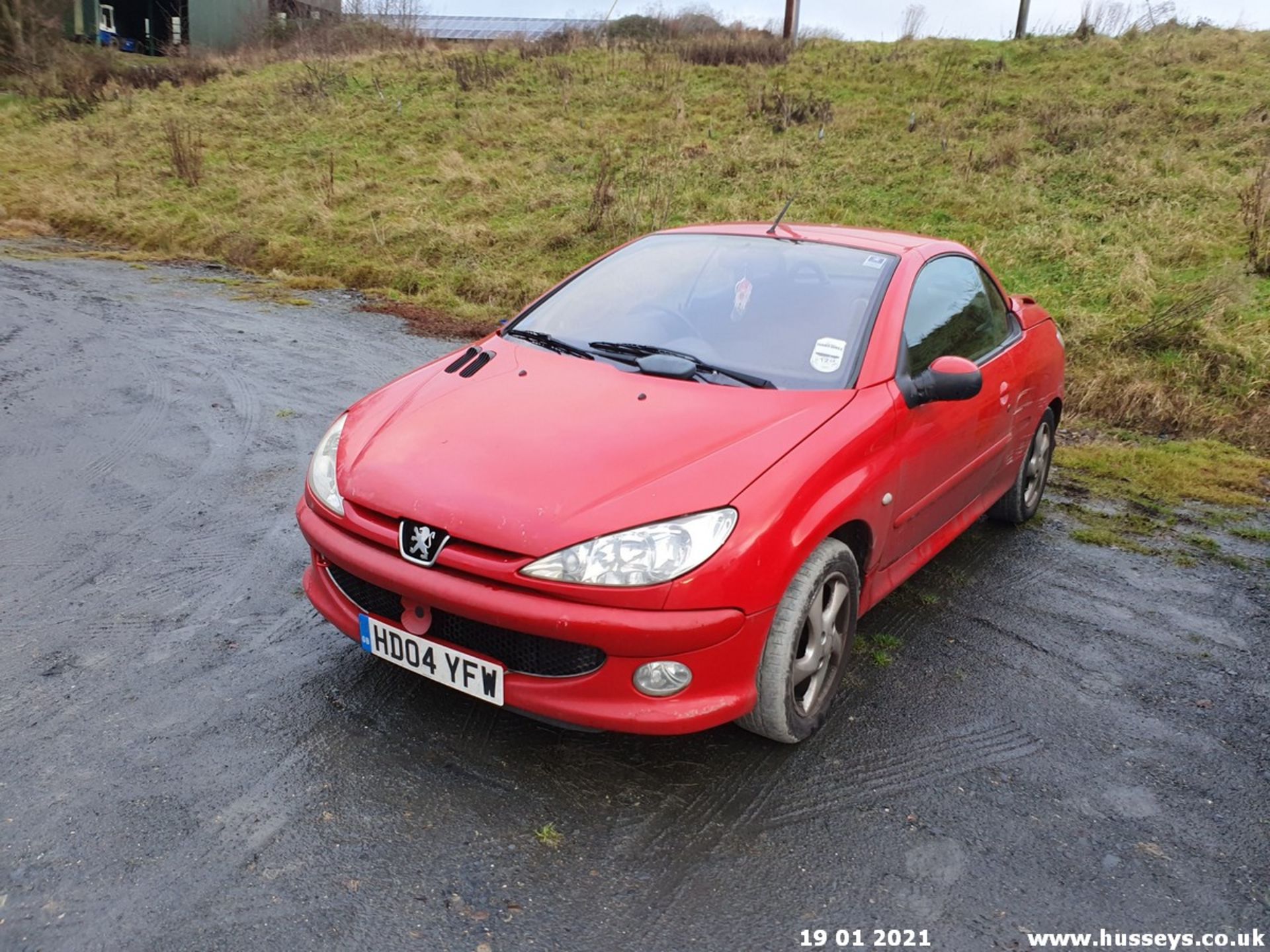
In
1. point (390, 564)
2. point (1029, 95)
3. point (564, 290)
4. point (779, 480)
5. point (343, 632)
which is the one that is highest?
point (1029, 95)

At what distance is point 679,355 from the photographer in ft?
11.7

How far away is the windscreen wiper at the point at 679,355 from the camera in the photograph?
132 inches

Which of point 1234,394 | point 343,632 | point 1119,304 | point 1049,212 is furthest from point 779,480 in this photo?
point 1049,212

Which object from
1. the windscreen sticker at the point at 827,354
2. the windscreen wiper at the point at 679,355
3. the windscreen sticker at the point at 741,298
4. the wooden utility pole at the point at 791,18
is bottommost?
the windscreen wiper at the point at 679,355

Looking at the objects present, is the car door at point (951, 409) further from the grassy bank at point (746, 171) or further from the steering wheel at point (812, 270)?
the grassy bank at point (746, 171)

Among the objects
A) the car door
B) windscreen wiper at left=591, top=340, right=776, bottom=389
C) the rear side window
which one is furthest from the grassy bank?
windscreen wiper at left=591, top=340, right=776, bottom=389

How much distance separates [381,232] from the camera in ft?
45.8

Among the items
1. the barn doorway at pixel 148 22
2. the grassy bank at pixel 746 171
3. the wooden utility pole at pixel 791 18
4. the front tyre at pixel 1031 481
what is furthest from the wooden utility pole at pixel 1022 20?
the barn doorway at pixel 148 22

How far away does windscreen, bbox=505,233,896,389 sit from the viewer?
3500mm

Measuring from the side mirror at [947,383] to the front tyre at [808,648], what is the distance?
728 mm

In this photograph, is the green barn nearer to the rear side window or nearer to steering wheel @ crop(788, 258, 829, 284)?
the rear side window

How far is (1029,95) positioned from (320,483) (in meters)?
18.1

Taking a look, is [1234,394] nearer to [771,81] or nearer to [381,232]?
[381,232]

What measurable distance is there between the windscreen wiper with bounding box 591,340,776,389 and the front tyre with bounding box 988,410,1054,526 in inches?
85.7
